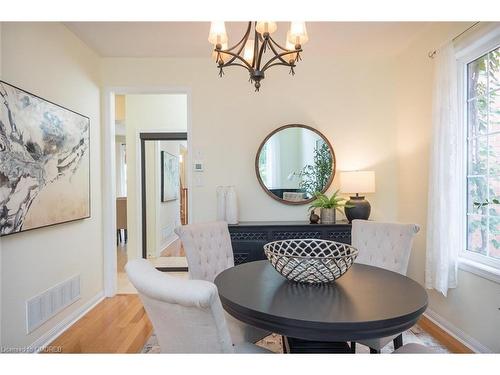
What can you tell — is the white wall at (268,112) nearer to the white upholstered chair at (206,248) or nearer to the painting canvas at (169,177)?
the white upholstered chair at (206,248)

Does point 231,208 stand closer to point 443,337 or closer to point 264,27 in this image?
point 264,27

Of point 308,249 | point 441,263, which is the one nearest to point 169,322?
point 308,249

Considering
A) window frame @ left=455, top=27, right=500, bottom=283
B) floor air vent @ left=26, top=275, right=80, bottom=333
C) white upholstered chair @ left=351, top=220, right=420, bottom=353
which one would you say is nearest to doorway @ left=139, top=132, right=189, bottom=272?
floor air vent @ left=26, top=275, right=80, bottom=333

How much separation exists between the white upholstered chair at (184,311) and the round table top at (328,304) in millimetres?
241

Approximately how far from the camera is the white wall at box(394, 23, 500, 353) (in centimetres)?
214

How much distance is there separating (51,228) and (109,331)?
99 centimetres

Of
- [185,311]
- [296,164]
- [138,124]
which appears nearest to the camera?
[185,311]

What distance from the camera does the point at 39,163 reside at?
227 centimetres

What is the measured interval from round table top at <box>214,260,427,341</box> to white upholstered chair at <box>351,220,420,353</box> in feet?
1.52

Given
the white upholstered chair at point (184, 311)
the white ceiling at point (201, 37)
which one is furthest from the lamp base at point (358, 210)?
the white upholstered chair at point (184, 311)

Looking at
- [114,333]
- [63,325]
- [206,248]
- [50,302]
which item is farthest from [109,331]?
[206,248]

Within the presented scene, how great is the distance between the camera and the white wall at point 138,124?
4.55 m

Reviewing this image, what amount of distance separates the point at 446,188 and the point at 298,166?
1415 mm
